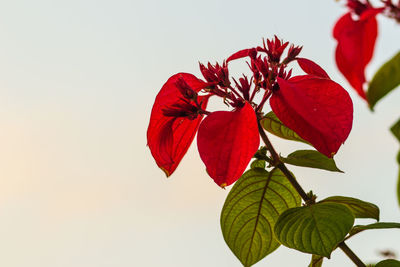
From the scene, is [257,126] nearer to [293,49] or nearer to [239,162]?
[239,162]

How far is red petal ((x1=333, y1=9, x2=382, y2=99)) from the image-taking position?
1.77 feet

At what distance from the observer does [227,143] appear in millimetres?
930

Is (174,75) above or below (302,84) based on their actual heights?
above

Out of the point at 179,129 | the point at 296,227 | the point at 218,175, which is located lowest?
the point at 296,227

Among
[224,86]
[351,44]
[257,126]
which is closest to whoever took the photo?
[351,44]

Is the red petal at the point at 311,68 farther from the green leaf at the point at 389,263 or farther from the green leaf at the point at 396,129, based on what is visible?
the green leaf at the point at 396,129

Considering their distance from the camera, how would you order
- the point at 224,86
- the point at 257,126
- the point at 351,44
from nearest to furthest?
the point at 351,44
the point at 257,126
the point at 224,86

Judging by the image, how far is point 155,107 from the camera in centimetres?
103

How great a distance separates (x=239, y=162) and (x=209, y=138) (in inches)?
2.5

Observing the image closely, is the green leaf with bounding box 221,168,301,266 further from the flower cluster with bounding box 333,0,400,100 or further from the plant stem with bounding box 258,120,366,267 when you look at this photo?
the flower cluster with bounding box 333,0,400,100

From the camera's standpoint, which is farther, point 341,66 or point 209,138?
point 209,138

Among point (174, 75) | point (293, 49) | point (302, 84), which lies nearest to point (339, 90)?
point (302, 84)

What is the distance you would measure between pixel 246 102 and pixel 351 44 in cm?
42

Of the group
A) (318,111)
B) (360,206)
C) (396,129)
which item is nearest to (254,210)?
(360,206)
